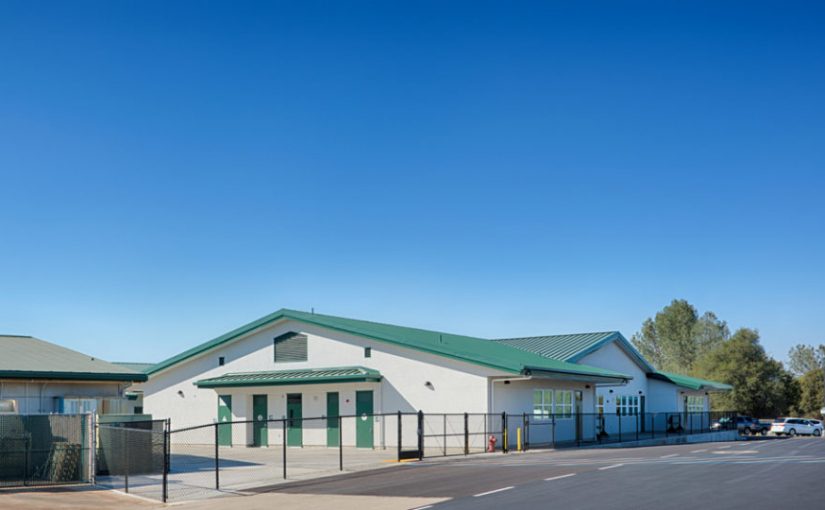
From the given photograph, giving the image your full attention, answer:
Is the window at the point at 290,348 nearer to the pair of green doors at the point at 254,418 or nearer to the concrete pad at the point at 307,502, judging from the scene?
the pair of green doors at the point at 254,418

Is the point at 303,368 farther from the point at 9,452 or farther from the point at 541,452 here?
the point at 9,452

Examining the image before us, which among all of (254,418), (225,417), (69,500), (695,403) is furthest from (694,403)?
(69,500)

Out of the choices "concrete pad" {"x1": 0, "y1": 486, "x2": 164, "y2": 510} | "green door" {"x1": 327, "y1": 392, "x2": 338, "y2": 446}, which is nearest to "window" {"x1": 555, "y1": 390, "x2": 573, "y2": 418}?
"green door" {"x1": 327, "y1": 392, "x2": 338, "y2": 446}

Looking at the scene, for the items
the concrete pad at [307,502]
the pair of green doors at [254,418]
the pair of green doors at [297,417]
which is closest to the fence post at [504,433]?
the pair of green doors at [297,417]

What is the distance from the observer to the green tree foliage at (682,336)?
372 feet

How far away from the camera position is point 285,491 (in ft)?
72.0

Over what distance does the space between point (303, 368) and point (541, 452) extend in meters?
12.8

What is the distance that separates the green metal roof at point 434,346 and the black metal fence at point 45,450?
16.9 meters

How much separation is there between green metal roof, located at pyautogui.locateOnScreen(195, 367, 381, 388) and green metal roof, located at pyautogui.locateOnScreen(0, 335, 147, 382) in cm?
1024

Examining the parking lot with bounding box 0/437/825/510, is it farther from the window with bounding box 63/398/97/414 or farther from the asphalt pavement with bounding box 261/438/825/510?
the window with bounding box 63/398/97/414

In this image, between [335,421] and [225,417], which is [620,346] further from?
[225,417]

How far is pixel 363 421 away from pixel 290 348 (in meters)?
5.91

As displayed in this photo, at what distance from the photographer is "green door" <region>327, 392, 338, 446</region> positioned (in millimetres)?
40969

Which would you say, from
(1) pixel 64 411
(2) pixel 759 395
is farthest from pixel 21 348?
(2) pixel 759 395
